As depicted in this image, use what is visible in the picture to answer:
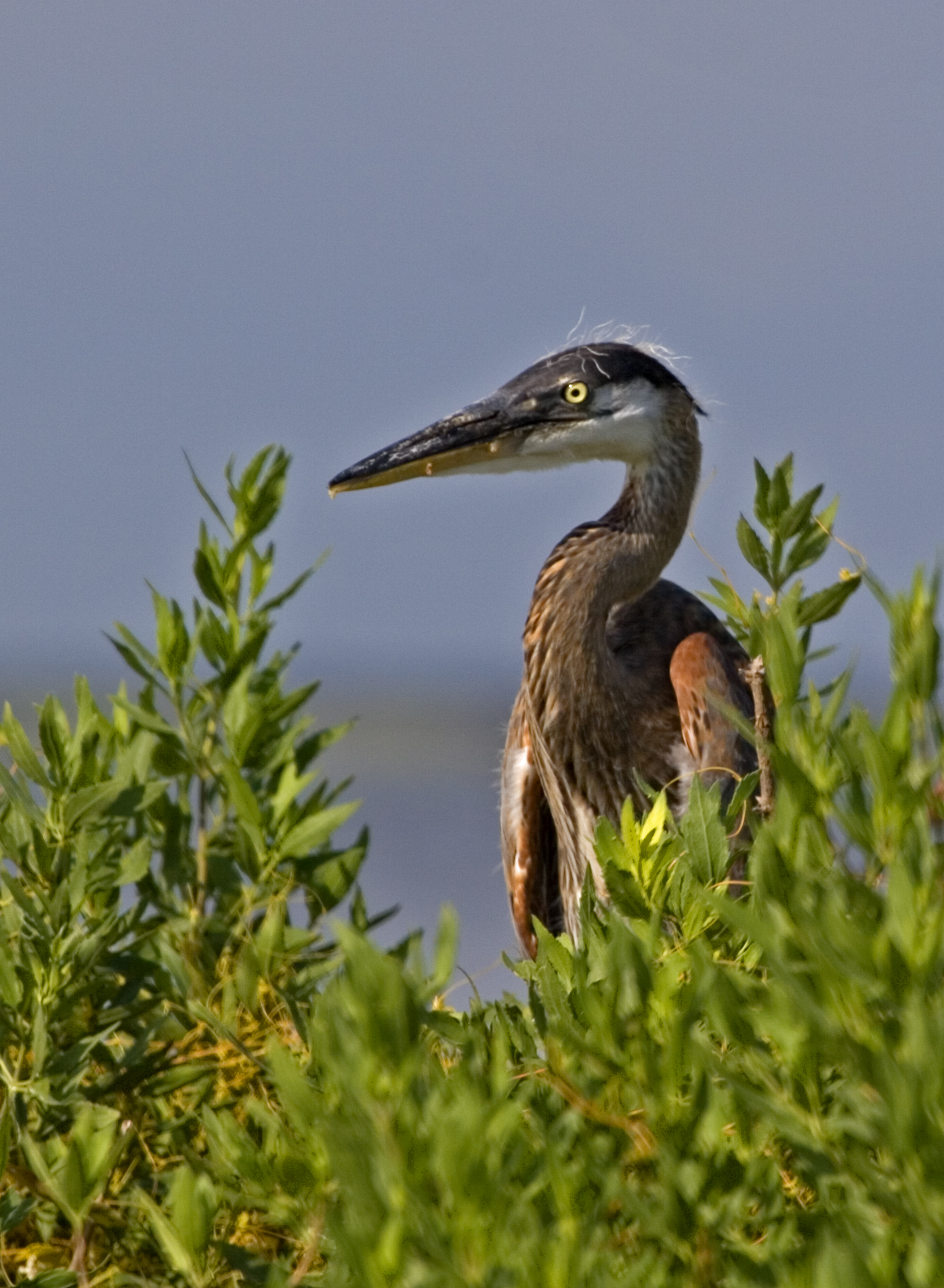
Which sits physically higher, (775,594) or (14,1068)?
(775,594)

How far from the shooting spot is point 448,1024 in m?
1.36

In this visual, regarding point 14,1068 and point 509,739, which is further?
point 509,739

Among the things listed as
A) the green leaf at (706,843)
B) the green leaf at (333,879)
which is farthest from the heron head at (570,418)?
the green leaf at (706,843)

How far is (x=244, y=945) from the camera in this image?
186cm

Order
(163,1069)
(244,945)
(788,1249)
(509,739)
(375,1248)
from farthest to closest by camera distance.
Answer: (509,739) < (244,945) < (163,1069) < (788,1249) < (375,1248)

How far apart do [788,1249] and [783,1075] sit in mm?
112

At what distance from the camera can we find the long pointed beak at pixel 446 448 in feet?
15.0

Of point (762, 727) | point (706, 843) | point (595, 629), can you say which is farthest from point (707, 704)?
point (706, 843)

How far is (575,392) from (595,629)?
782 mm

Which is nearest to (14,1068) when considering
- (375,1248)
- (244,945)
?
(244,945)

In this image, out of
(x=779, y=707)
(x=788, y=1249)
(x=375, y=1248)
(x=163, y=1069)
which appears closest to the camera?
(x=375, y=1248)

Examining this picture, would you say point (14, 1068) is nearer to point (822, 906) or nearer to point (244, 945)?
point (244, 945)

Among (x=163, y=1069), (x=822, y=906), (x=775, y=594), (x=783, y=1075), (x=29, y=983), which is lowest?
(x=163, y=1069)

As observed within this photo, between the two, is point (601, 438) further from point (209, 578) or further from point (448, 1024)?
point (448, 1024)
